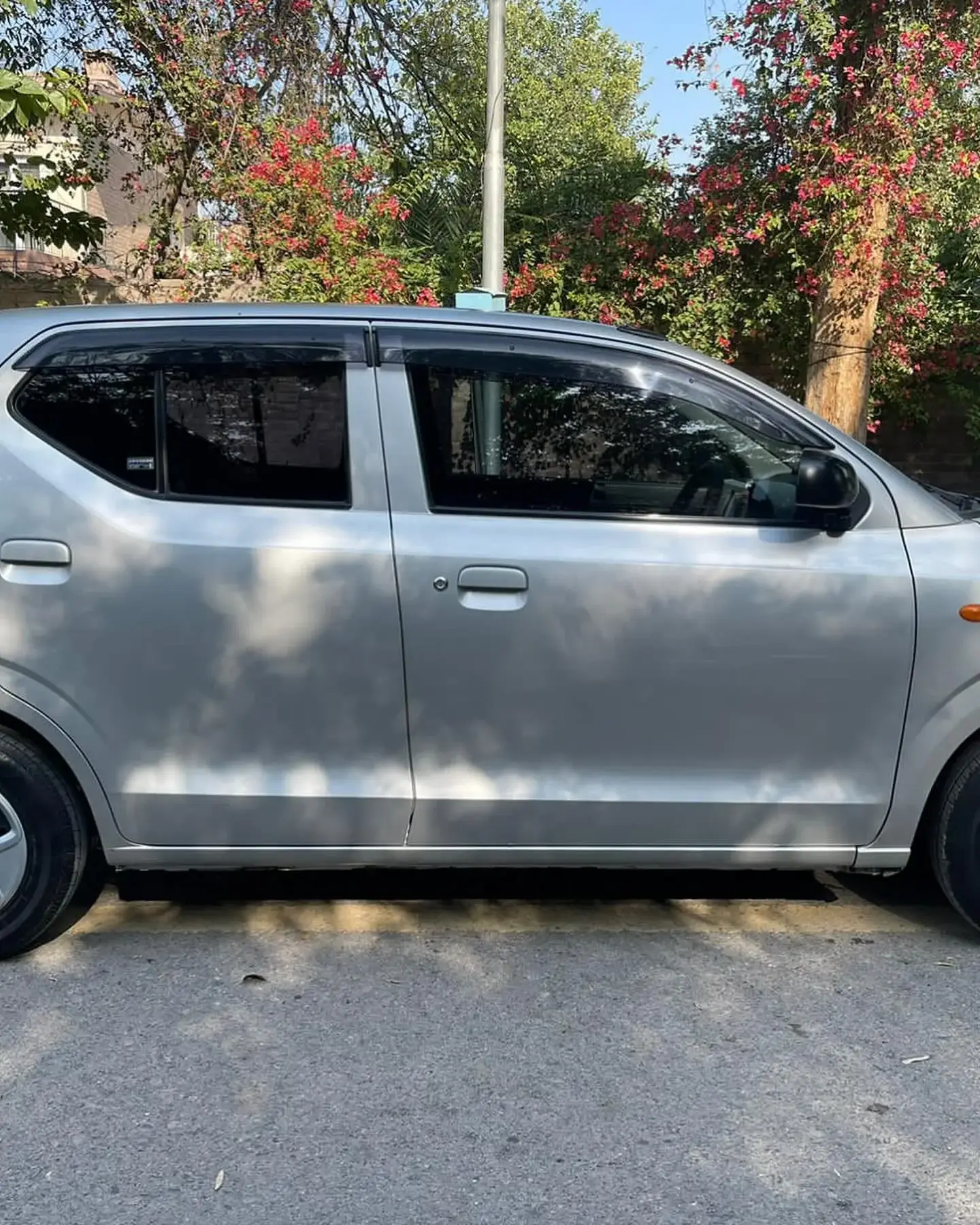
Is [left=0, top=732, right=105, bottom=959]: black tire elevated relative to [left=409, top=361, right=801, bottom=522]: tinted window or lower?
lower

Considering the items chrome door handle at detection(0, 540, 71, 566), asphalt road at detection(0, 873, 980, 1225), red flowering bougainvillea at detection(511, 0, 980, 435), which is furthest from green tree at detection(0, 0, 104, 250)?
asphalt road at detection(0, 873, 980, 1225)

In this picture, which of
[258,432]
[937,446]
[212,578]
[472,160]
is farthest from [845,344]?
[212,578]

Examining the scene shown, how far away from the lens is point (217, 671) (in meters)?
3.05

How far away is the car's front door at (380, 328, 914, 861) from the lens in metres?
3.04

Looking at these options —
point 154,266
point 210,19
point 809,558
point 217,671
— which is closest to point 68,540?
point 217,671

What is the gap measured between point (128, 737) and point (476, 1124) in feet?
4.70

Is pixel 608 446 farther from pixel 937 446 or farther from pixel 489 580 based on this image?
pixel 937 446

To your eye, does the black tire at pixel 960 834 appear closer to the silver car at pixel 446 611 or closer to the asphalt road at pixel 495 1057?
the silver car at pixel 446 611

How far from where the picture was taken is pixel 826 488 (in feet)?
10.0

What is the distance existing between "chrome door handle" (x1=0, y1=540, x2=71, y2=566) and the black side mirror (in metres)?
2.10

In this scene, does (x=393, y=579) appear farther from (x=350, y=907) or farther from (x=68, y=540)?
(x=350, y=907)

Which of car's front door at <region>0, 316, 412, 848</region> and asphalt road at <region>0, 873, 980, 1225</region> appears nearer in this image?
asphalt road at <region>0, 873, 980, 1225</region>

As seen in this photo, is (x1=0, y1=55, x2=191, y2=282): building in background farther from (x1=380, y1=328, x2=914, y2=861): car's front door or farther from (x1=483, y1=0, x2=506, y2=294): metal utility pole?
(x1=380, y1=328, x2=914, y2=861): car's front door

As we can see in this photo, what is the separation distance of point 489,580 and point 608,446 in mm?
571
